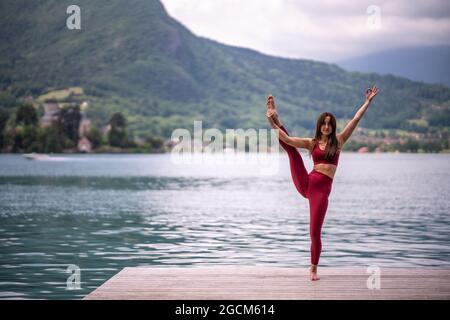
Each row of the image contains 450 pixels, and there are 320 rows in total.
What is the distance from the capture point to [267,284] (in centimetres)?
1237

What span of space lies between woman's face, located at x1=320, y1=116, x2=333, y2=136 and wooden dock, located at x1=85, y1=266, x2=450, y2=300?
2.64 m

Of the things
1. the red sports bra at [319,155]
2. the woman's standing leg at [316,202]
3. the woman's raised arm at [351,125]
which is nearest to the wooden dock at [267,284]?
the woman's standing leg at [316,202]

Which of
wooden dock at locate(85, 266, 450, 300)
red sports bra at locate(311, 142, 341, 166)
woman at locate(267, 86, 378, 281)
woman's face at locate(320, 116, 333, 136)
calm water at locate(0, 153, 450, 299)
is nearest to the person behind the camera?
wooden dock at locate(85, 266, 450, 300)

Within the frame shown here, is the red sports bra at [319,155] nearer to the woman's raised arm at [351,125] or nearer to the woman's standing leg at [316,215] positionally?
the woman's raised arm at [351,125]

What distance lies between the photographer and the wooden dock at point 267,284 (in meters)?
11.5

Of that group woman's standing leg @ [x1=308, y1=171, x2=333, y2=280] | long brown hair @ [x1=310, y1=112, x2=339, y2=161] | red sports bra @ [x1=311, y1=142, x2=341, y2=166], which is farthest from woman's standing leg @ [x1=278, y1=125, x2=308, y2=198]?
long brown hair @ [x1=310, y1=112, x2=339, y2=161]

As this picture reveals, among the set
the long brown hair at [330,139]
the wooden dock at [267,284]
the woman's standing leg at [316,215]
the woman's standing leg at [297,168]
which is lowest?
the wooden dock at [267,284]

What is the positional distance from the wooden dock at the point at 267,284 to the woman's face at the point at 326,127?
8.67 feet

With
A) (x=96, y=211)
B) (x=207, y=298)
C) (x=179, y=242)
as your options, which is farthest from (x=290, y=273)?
(x=96, y=211)

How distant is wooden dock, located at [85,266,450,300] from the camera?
1147 cm

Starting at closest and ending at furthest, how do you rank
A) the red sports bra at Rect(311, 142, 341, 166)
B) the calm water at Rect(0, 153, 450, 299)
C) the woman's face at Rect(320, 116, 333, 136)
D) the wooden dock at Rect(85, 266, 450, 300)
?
the wooden dock at Rect(85, 266, 450, 300) → the woman's face at Rect(320, 116, 333, 136) → the red sports bra at Rect(311, 142, 341, 166) → the calm water at Rect(0, 153, 450, 299)

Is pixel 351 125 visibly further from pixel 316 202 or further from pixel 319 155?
pixel 316 202

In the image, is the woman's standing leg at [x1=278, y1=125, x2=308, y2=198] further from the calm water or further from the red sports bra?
the calm water

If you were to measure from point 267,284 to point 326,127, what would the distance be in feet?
9.63
